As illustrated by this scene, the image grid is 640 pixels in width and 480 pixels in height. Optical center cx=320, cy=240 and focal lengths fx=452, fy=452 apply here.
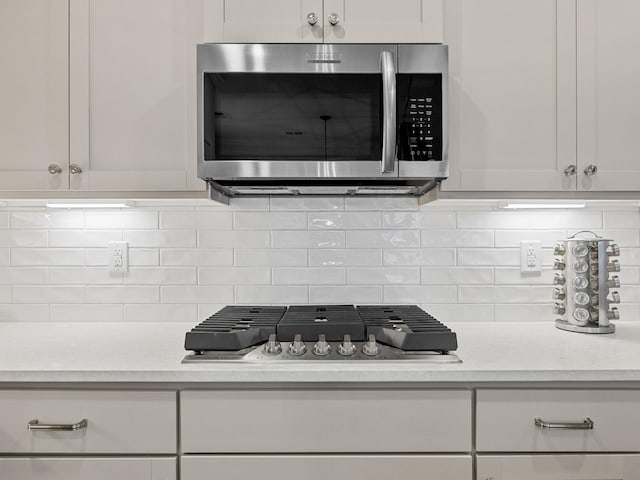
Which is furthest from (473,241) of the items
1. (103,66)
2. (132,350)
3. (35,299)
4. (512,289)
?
(35,299)

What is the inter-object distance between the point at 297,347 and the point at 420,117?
0.76 meters

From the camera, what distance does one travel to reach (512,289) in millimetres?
1786

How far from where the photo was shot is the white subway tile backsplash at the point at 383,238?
1.79 m

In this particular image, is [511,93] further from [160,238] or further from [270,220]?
[160,238]

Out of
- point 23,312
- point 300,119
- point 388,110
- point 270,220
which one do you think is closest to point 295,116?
point 300,119

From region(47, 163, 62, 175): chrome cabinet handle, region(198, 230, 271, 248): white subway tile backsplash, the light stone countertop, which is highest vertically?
region(47, 163, 62, 175): chrome cabinet handle

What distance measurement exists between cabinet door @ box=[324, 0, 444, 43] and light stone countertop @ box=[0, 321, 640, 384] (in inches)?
38.4

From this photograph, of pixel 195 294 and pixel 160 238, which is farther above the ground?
pixel 160 238
